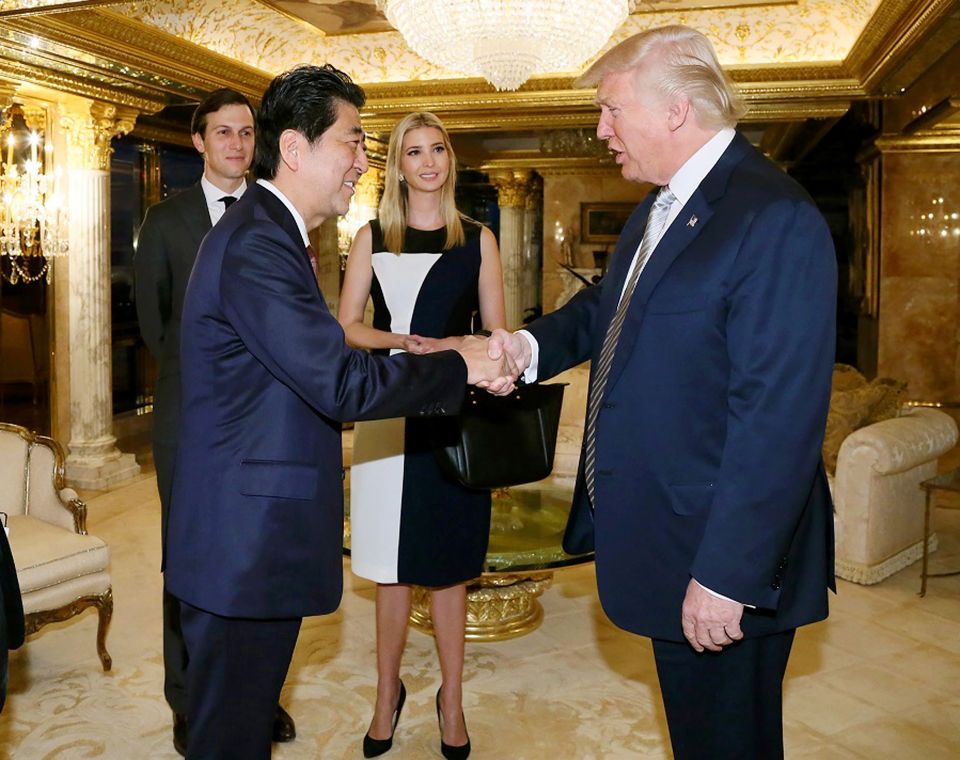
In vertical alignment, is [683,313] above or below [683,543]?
above

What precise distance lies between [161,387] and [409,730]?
4.60ft

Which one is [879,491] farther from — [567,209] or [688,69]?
[567,209]

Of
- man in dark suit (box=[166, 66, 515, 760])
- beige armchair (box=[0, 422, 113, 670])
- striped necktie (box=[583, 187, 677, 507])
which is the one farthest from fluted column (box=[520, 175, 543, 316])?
man in dark suit (box=[166, 66, 515, 760])

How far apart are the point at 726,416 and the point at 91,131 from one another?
6931mm

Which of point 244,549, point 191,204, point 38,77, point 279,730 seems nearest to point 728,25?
point 38,77

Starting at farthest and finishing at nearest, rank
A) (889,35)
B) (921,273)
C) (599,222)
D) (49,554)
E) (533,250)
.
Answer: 1. (533,250)
2. (599,222)
3. (921,273)
4. (889,35)
5. (49,554)

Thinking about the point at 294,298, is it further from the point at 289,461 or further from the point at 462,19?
the point at 462,19

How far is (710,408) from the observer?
1.83 m

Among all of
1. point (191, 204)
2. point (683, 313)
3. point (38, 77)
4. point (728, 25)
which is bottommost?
point (683, 313)

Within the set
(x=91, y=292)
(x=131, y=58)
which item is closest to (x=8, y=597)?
(x=131, y=58)

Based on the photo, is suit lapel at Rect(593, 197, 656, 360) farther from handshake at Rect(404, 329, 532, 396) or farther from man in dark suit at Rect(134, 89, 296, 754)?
man in dark suit at Rect(134, 89, 296, 754)

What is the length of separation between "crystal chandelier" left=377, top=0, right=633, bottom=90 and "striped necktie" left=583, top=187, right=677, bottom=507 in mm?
3573

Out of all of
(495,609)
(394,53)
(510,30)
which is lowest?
(495,609)

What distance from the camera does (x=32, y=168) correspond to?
22.6 feet
